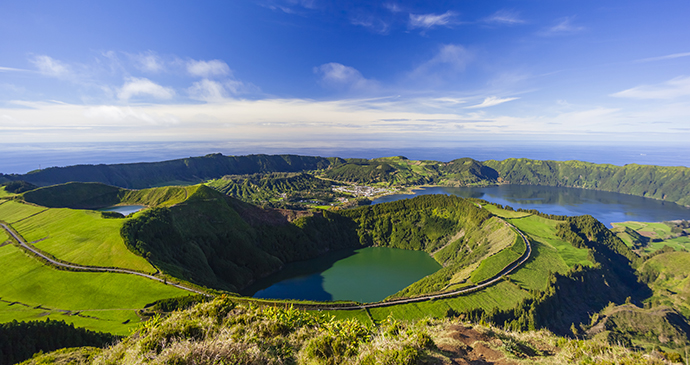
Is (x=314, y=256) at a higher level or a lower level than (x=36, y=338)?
lower

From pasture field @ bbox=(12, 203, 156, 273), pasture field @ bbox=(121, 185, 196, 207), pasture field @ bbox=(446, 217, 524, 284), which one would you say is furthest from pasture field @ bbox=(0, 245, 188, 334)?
pasture field @ bbox=(121, 185, 196, 207)

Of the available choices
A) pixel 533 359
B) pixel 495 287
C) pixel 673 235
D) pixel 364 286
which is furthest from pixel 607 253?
pixel 533 359

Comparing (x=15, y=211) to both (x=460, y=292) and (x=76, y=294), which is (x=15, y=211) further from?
(x=460, y=292)

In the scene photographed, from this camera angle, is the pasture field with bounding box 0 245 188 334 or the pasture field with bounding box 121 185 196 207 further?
the pasture field with bounding box 121 185 196 207

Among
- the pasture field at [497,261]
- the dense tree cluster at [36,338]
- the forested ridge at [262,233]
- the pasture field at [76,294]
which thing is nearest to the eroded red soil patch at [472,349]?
the dense tree cluster at [36,338]

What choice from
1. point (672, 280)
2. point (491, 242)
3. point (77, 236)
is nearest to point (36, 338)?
point (77, 236)

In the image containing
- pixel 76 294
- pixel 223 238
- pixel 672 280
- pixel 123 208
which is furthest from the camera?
pixel 123 208

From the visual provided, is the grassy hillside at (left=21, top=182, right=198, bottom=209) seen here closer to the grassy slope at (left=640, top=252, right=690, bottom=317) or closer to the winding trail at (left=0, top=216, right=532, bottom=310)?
the winding trail at (left=0, top=216, right=532, bottom=310)
